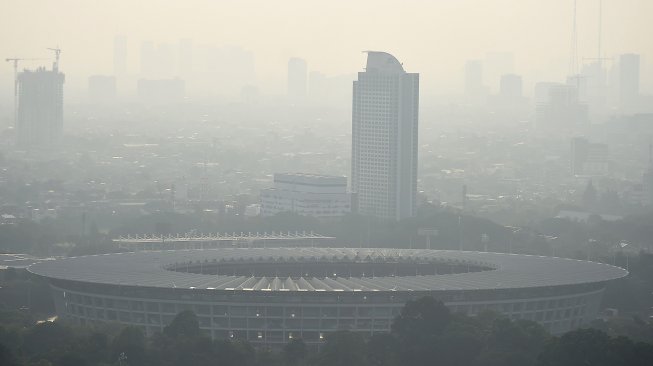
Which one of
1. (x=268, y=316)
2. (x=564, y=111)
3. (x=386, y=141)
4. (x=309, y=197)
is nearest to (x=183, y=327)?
(x=268, y=316)

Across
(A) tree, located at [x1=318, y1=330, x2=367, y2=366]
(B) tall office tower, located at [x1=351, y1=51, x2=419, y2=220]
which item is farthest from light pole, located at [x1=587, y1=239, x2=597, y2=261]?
(A) tree, located at [x1=318, y1=330, x2=367, y2=366]

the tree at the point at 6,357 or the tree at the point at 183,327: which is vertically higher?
the tree at the point at 183,327

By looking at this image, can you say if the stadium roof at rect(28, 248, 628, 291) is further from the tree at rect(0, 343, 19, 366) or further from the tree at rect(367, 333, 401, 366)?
the tree at rect(0, 343, 19, 366)

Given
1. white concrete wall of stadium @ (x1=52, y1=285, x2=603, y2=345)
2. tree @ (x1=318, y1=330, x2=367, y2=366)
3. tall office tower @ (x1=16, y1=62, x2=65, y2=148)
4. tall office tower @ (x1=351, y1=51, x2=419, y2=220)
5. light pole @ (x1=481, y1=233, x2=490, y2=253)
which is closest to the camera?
tree @ (x1=318, y1=330, x2=367, y2=366)

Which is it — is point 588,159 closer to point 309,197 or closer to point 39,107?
point 39,107

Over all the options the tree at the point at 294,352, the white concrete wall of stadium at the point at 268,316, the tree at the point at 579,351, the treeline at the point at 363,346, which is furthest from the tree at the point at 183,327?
the tree at the point at 579,351

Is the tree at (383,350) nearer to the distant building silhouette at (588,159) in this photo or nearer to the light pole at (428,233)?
the light pole at (428,233)
